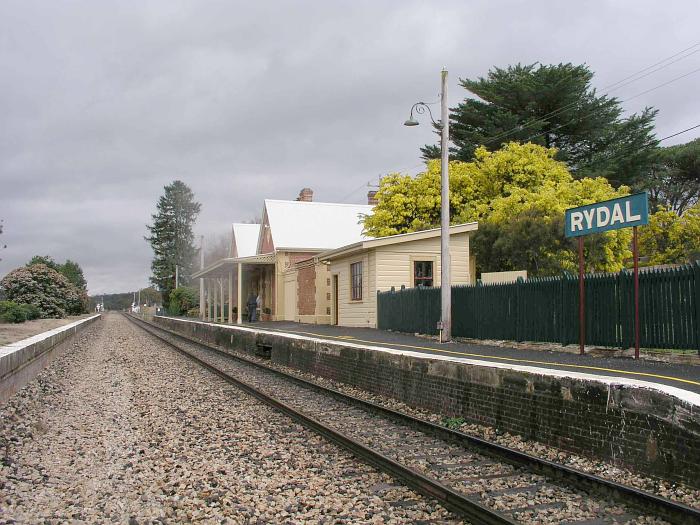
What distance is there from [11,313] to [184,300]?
33998 millimetres

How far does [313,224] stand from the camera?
3800 cm

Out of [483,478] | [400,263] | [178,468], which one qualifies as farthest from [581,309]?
[400,263]

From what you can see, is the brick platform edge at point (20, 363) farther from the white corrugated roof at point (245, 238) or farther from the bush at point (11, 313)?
the white corrugated roof at point (245, 238)

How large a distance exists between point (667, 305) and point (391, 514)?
7965 mm

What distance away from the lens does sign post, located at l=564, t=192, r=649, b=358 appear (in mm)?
10281

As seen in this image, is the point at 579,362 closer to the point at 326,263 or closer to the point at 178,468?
the point at 178,468

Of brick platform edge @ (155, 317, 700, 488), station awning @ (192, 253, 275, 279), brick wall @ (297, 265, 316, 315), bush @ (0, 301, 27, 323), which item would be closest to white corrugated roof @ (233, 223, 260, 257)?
station awning @ (192, 253, 275, 279)

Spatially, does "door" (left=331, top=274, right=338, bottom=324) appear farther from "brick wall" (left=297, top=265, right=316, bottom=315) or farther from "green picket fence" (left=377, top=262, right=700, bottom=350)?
"green picket fence" (left=377, top=262, right=700, bottom=350)

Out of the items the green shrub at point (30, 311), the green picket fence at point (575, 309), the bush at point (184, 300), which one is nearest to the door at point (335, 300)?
the green picket fence at point (575, 309)

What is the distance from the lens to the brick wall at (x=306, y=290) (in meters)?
29.6

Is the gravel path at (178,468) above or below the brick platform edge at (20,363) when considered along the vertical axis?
below

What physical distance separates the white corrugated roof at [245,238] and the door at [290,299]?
14.7 meters

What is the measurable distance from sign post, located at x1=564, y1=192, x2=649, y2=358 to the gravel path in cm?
633

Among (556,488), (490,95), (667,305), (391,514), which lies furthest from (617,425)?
(490,95)
